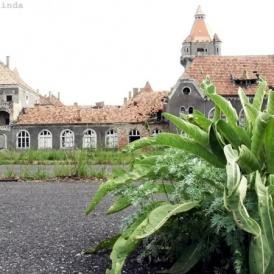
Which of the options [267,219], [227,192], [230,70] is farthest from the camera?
[230,70]

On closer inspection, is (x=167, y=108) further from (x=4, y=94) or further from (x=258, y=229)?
(x=258, y=229)

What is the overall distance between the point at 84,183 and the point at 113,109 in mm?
34118

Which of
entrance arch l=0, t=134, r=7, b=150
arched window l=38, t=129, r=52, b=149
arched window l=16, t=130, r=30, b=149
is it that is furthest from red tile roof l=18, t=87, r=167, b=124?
entrance arch l=0, t=134, r=7, b=150

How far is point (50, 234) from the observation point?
12.7ft

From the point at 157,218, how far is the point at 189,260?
0.39 metres

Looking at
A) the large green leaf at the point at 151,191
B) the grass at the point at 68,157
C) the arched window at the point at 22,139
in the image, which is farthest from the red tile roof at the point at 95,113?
the large green leaf at the point at 151,191

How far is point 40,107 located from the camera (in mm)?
44781

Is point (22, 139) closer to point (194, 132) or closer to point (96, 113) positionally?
point (96, 113)

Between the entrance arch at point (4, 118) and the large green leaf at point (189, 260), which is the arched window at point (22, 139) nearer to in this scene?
the entrance arch at point (4, 118)

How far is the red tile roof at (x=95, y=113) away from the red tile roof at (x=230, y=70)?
167 inches

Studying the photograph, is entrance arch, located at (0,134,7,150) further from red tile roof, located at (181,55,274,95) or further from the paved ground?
the paved ground

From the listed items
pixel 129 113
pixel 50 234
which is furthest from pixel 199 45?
pixel 50 234

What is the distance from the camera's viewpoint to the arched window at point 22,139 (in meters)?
43.2

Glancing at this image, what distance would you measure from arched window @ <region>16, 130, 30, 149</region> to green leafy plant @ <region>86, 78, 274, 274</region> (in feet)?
136
